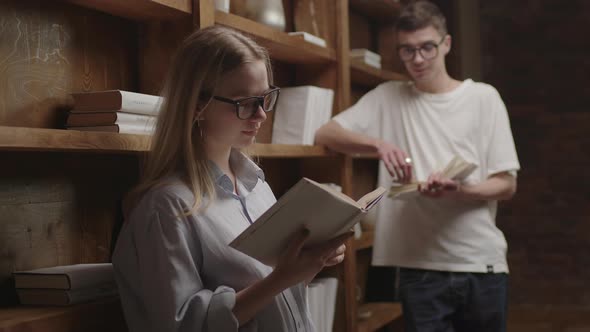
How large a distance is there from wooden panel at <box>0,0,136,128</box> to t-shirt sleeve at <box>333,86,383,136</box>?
971mm

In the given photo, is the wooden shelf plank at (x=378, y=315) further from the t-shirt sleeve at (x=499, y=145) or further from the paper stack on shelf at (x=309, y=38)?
the paper stack on shelf at (x=309, y=38)

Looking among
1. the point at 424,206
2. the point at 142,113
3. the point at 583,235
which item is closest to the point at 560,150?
the point at 583,235

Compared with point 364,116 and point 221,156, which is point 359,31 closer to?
point 364,116

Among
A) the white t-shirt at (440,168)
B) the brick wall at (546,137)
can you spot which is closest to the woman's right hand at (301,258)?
the white t-shirt at (440,168)

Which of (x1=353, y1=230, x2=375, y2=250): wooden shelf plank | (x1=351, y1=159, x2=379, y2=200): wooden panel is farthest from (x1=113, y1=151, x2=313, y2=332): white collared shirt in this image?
(x1=351, y1=159, x2=379, y2=200): wooden panel

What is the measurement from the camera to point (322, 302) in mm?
2650

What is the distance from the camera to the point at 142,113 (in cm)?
172

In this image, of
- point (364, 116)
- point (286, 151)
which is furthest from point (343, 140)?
point (286, 151)

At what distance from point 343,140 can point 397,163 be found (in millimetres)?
261

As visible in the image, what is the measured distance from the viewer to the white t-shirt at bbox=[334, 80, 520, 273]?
250 cm

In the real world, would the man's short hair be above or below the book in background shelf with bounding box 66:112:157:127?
above

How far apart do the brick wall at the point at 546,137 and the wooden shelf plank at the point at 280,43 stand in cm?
268

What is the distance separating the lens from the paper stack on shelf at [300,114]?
2660 millimetres

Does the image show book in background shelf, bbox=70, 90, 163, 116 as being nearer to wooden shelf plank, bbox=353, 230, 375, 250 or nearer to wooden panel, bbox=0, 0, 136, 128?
wooden panel, bbox=0, 0, 136, 128
